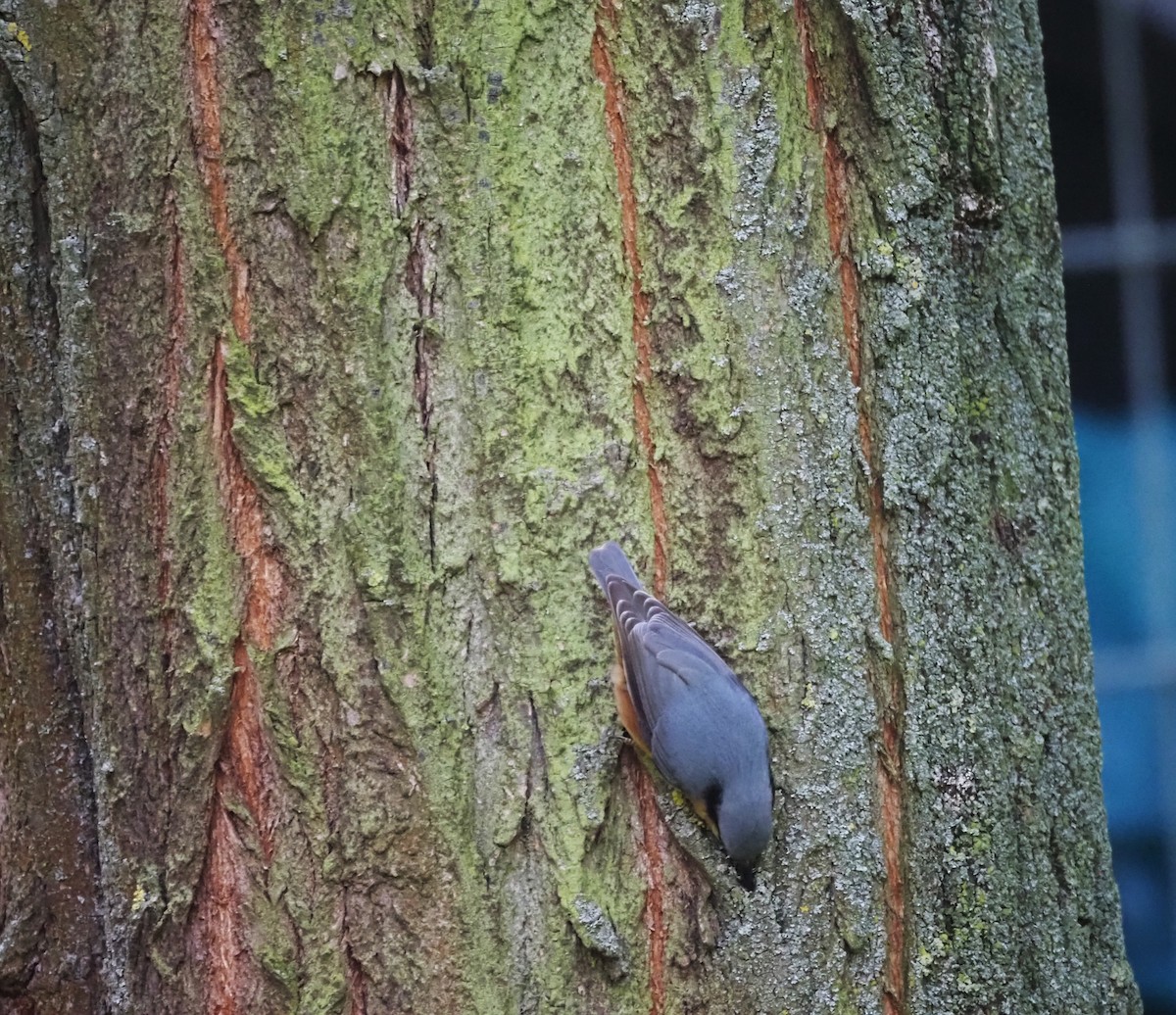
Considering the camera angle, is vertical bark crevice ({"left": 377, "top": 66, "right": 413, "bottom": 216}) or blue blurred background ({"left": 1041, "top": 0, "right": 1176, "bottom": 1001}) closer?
vertical bark crevice ({"left": 377, "top": 66, "right": 413, "bottom": 216})

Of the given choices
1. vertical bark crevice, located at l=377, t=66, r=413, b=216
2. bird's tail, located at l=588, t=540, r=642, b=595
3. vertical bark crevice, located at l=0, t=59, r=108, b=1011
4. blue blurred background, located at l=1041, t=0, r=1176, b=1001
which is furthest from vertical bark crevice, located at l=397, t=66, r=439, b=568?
blue blurred background, located at l=1041, t=0, r=1176, b=1001

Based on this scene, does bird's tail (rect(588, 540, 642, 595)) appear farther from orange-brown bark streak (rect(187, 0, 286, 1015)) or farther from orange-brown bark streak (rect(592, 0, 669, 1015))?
orange-brown bark streak (rect(187, 0, 286, 1015))

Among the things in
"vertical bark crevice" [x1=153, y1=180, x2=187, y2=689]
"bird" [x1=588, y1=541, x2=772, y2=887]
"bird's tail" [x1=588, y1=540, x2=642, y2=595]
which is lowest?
"bird" [x1=588, y1=541, x2=772, y2=887]

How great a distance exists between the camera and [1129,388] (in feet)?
7.94

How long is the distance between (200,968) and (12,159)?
778 mm

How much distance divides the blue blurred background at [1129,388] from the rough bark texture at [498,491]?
4.84 feet

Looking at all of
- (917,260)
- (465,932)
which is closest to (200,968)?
(465,932)

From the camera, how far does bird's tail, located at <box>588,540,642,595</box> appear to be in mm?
1031

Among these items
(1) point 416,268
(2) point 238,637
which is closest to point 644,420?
(1) point 416,268

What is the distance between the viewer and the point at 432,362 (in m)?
1.04

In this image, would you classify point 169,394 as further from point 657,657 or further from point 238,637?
point 657,657

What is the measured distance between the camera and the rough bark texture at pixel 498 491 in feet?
3.37

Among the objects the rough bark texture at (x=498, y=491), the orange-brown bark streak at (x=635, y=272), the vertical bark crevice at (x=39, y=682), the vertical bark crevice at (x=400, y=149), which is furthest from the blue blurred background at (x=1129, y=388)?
the vertical bark crevice at (x=39, y=682)

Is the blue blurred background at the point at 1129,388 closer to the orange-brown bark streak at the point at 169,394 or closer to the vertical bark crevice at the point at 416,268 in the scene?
the vertical bark crevice at the point at 416,268
